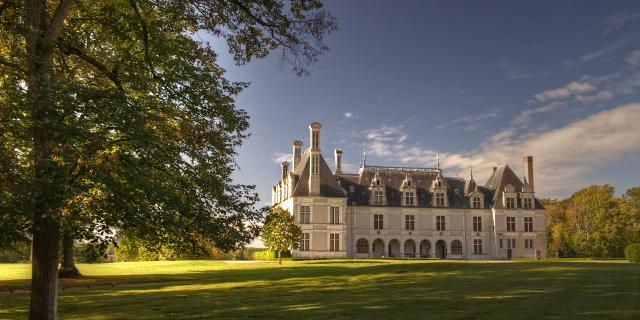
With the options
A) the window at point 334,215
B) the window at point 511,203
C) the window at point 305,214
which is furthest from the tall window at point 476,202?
the window at point 305,214

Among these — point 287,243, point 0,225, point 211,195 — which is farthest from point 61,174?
point 287,243

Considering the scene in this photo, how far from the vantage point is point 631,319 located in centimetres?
1050

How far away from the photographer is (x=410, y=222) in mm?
52656

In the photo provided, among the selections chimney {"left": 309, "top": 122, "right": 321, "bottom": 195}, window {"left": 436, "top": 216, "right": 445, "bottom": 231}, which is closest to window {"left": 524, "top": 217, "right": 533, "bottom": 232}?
window {"left": 436, "top": 216, "right": 445, "bottom": 231}

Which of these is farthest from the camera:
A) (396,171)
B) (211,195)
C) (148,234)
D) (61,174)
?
(396,171)

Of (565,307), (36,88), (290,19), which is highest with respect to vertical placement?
(290,19)

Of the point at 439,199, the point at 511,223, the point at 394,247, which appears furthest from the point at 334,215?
the point at 511,223

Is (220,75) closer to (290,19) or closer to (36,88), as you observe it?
(290,19)

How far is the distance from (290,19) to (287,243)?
27.6 meters

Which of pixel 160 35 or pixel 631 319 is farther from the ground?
pixel 160 35

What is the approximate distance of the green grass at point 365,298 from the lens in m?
11.6

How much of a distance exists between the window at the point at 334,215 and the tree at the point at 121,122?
36274 mm

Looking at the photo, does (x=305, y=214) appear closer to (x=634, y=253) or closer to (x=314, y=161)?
(x=314, y=161)

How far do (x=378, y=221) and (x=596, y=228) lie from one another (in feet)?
78.9
